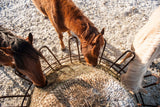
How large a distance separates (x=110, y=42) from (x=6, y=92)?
209 centimetres

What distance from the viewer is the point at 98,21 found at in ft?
8.64

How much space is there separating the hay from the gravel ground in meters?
1.03

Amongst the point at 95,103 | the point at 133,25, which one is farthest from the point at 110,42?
the point at 95,103

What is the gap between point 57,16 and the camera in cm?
169

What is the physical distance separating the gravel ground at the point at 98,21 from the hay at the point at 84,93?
1.03m

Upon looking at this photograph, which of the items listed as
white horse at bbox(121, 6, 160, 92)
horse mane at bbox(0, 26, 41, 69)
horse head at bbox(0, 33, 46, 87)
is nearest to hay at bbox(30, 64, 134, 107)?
white horse at bbox(121, 6, 160, 92)

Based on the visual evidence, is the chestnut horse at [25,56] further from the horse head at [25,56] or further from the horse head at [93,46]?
the horse head at [93,46]

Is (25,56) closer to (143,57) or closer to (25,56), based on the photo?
(25,56)

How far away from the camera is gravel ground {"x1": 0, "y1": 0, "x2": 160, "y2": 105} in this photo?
2316 millimetres

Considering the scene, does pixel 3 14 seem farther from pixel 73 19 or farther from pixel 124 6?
pixel 124 6

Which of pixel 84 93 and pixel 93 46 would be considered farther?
pixel 93 46

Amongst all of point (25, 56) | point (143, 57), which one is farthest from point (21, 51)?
point (143, 57)

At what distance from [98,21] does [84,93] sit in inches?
75.6

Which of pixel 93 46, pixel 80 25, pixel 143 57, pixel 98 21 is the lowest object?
pixel 143 57
